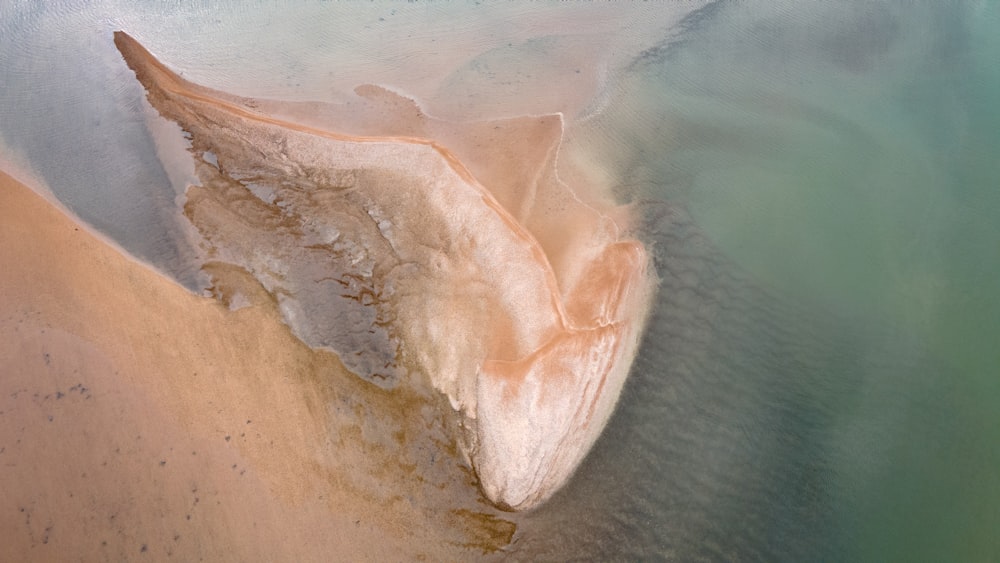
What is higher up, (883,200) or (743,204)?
(743,204)

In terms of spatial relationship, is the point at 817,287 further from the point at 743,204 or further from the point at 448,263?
the point at 448,263

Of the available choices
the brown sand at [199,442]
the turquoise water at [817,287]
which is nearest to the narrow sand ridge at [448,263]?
the brown sand at [199,442]

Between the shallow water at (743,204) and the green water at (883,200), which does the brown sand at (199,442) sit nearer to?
the shallow water at (743,204)

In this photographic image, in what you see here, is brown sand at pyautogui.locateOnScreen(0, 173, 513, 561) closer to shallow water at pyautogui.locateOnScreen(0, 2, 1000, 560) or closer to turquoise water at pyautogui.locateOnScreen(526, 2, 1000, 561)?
shallow water at pyautogui.locateOnScreen(0, 2, 1000, 560)

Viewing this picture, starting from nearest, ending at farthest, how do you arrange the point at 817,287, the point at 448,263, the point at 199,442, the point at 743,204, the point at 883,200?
1. the point at 199,442
2. the point at 448,263
3. the point at 817,287
4. the point at 743,204
5. the point at 883,200

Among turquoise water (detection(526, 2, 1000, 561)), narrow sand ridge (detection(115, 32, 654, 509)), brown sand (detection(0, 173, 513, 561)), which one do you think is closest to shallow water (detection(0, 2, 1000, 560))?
turquoise water (detection(526, 2, 1000, 561))

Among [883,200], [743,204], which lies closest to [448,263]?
[743,204]
